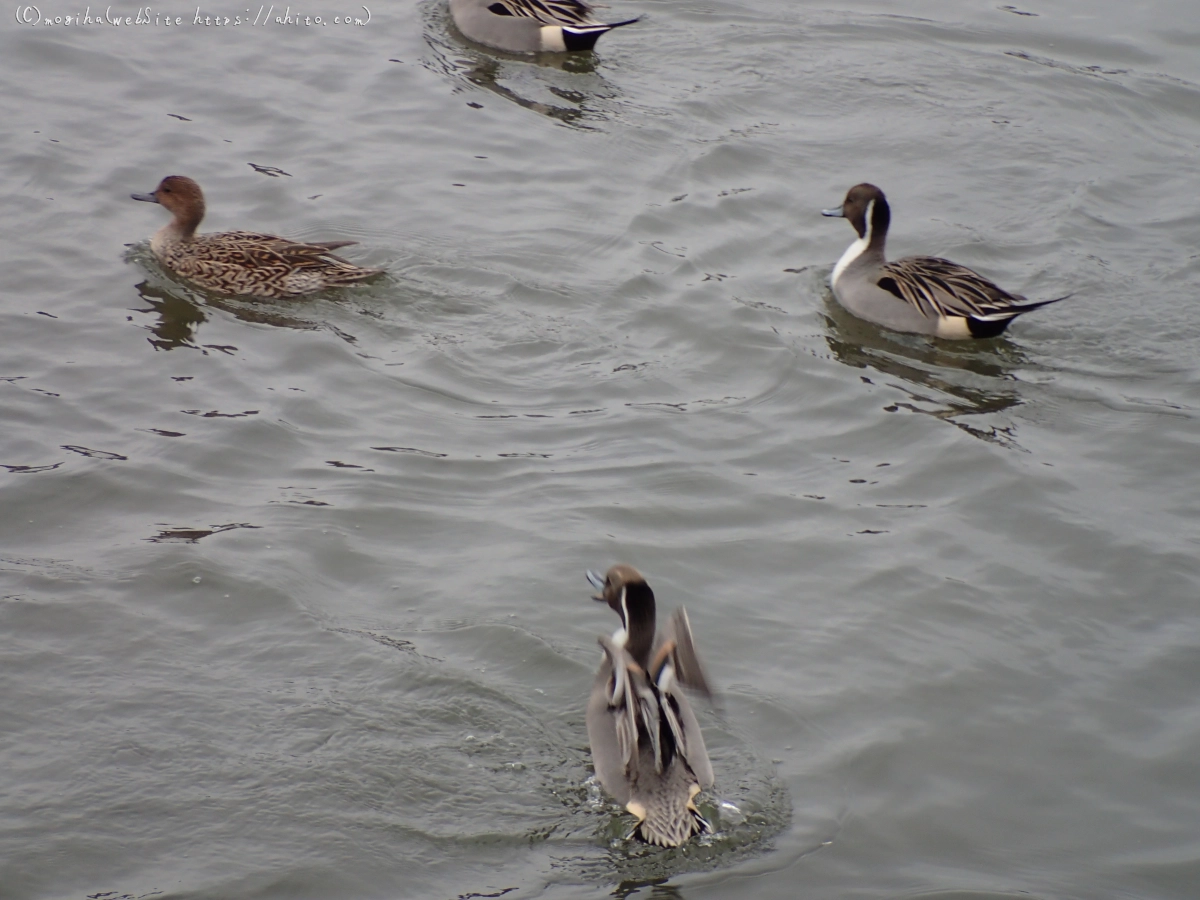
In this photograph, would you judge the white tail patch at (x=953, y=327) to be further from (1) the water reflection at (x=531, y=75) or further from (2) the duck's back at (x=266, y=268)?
(1) the water reflection at (x=531, y=75)

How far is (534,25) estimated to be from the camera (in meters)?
13.0

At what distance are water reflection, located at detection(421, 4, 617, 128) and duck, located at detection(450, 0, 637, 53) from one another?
0.10 meters

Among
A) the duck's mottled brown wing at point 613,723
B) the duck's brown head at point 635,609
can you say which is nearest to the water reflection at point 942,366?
the duck's brown head at point 635,609

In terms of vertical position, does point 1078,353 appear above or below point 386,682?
above

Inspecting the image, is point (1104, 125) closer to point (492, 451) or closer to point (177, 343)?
point (492, 451)

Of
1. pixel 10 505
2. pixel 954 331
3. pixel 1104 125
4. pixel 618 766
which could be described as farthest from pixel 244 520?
pixel 1104 125

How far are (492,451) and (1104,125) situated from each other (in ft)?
24.2

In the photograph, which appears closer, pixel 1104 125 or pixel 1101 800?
pixel 1101 800

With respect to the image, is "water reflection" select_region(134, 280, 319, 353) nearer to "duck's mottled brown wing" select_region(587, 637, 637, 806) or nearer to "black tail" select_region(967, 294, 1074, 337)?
"duck's mottled brown wing" select_region(587, 637, 637, 806)

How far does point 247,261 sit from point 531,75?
4780 mm

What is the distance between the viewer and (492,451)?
7262 mm

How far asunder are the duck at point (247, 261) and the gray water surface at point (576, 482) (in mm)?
178

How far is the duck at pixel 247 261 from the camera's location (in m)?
8.81

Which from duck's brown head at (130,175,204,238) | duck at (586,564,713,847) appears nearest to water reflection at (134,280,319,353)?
duck's brown head at (130,175,204,238)
